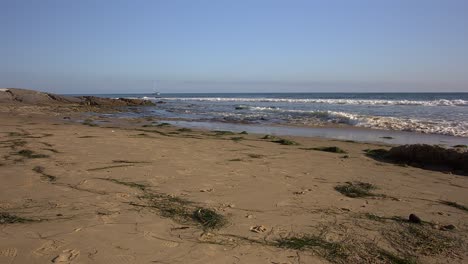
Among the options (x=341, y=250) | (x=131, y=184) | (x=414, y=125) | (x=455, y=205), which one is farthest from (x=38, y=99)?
(x=341, y=250)

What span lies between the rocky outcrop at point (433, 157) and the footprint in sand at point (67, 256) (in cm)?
660

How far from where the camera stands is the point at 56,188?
15.1ft

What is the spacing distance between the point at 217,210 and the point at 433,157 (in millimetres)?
5348

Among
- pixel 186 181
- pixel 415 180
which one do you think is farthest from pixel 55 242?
pixel 415 180

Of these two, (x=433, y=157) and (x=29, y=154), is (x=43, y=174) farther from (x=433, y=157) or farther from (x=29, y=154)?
(x=433, y=157)

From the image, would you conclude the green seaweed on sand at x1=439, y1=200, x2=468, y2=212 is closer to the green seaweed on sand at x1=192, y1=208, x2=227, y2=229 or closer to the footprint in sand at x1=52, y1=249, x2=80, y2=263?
the green seaweed on sand at x1=192, y1=208, x2=227, y2=229

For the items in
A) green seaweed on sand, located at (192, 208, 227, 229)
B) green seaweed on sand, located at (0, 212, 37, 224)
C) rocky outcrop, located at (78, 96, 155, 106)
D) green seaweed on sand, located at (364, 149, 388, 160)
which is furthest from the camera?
rocky outcrop, located at (78, 96, 155, 106)

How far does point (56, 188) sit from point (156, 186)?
119cm

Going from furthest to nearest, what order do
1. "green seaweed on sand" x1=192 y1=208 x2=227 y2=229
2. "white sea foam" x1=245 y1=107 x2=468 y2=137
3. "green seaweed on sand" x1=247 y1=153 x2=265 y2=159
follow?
"white sea foam" x1=245 y1=107 x2=468 y2=137 → "green seaweed on sand" x1=247 y1=153 x2=265 y2=159 → "green seaweed on sand" x1=192 y1=208 x2=227 y2=229

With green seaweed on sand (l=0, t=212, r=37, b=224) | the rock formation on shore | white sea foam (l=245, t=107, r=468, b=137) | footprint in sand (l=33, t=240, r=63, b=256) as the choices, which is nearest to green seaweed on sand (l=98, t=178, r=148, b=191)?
green seaweed on sand (l=0, t=212, r=37, b=224)

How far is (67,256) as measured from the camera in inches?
109

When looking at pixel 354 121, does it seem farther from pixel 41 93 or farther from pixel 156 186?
pixel 41 93

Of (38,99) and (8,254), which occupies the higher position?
(38,99)

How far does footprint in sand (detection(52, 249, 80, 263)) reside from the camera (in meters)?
2.71
